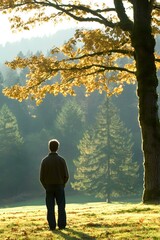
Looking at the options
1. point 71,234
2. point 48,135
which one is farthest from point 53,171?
point 48,135

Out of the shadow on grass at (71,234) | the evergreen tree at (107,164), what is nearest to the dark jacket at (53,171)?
the shadow on grass at (71,234)

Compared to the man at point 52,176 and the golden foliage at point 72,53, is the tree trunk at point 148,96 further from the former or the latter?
the man at point 52,176

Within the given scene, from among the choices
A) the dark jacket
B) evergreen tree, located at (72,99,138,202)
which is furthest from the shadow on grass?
evergreen tree, located at (72,99,138,202)

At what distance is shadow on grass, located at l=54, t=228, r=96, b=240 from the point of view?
33.6 feet

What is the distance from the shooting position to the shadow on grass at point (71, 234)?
10.2m

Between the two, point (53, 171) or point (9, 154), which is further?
point (9, 154)

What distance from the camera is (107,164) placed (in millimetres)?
68062

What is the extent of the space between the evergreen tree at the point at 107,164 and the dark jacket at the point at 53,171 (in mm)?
53023

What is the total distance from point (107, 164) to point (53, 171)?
56995 mm

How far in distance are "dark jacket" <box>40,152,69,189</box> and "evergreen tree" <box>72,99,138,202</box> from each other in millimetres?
53023

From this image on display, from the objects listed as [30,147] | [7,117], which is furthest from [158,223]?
[30,147]

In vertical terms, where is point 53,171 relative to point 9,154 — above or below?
below

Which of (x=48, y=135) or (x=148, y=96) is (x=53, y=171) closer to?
(x=148, y=96)

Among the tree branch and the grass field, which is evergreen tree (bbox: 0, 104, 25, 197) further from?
the grass field
